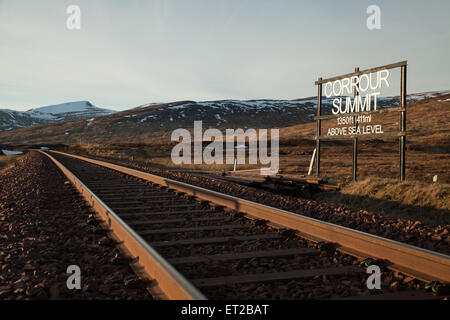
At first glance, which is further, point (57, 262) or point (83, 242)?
point (83, 242)

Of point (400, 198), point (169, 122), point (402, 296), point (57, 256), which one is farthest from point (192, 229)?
point (169, 122)

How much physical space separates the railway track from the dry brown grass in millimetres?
4011

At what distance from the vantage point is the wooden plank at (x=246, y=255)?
3.62m

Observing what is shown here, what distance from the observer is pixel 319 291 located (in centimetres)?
295

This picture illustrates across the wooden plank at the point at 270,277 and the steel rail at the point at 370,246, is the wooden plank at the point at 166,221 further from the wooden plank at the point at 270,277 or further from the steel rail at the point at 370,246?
the wooden plank at the point at 270,277

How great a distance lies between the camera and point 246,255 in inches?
149

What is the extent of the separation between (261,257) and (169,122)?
97568 millimetres

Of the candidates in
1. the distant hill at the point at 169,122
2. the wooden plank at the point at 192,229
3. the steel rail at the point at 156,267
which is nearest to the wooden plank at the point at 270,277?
the steel rail at the point at 156,267

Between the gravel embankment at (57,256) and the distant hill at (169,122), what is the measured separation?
73.3 metres

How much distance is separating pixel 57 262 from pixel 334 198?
8.19 meters

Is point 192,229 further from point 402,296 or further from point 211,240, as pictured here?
point 402,296

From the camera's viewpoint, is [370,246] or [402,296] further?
[370,246]
